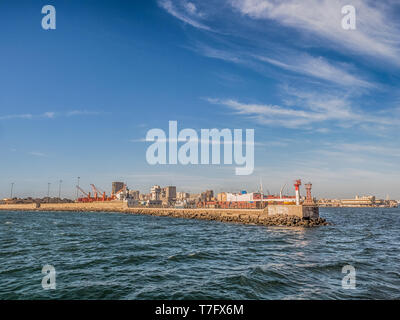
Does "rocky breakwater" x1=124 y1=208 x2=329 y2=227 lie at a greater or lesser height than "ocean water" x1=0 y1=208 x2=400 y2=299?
lesser

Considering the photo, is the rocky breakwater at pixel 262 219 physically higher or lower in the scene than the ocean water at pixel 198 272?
lower

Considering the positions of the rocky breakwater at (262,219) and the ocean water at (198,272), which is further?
the rocky breakwater at (262,219)

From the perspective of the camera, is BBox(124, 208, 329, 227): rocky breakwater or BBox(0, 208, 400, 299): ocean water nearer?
BBox(0, 208, 400, 299): ocean water

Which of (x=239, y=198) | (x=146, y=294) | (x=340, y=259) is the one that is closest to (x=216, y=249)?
(x=340, y=259)

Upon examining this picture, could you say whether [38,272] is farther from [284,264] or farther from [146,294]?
[284,264]

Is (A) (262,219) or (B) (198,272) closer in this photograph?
(B) (198,272)

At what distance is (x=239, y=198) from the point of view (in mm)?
120000

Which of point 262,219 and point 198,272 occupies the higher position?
point 198,272
